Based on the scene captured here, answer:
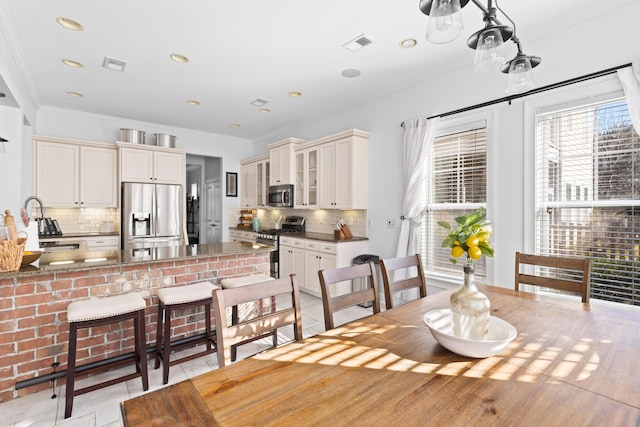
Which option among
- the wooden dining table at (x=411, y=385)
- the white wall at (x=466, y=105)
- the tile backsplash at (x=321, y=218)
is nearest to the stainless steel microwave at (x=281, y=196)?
the tile backsplash at (x=321, y=218)

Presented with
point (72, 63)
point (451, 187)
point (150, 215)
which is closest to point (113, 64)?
point (72, 63)

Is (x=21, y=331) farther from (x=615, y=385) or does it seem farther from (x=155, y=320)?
(x=615, y=385)

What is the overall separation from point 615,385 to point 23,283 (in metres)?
3.12

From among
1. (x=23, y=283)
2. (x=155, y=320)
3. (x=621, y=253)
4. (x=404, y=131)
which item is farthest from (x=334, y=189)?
(x=23, y=283)

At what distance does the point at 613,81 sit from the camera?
2.44 m

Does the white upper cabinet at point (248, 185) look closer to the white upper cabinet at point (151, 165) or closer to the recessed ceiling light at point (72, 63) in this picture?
the white upper cabinet at point (151, 165)

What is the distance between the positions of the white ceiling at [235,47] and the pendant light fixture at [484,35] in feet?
3.96

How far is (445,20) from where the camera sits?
49.8 inches

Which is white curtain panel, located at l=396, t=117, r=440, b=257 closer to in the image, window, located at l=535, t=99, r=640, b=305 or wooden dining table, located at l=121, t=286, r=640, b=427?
window, located at l=535, t=99, r=640, b=305

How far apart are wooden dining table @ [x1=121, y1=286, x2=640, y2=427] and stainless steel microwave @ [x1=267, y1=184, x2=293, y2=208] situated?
13.5ft

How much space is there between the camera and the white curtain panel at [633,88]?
2.29 m

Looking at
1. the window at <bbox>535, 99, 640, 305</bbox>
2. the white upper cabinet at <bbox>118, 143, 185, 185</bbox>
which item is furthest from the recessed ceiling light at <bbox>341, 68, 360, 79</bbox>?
the white upper cabinet at <bbox>118, 143, 185, 185</bbox>

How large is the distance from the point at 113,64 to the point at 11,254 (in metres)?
2.42

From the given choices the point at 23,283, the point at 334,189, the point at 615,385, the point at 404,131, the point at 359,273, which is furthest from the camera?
the point at 334,189
